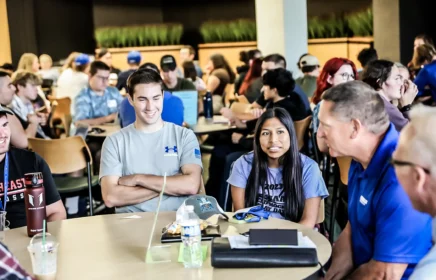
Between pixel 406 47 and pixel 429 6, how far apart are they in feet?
3.07

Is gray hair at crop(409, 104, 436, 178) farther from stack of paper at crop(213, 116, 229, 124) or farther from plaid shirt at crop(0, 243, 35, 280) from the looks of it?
stack of paper at crop(213, 116, 229, 124)

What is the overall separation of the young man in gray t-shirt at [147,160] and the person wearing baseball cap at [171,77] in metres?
2.83

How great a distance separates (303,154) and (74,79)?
5479mm

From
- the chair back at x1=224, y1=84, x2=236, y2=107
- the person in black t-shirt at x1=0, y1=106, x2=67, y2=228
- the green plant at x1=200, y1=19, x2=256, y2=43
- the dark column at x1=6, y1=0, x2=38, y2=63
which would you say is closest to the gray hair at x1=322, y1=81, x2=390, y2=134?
the person in black t-shirt at x1=0, y1=106, x2=67, y2=228

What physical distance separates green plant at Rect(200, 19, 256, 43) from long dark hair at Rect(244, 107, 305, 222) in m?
9.17

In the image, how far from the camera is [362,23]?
11.3m

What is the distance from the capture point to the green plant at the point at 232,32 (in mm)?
12312

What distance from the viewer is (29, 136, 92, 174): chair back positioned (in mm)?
4613

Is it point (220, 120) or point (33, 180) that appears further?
point (220, 120)

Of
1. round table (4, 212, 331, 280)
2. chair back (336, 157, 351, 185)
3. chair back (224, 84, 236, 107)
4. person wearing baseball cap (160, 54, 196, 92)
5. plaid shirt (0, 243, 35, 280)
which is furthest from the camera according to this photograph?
chair back (224, 84, 236, 107)

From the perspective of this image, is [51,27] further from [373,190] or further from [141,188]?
[373,190]

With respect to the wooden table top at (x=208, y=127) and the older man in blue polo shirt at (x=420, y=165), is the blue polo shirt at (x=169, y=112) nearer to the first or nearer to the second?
the wooden table top at (x=208, y=127)

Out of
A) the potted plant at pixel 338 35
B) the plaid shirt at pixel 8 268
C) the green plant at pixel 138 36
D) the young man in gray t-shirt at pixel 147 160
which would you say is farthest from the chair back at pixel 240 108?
the green plant at pixel 138 36

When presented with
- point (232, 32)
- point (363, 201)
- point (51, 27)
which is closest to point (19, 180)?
point (363, 201)
